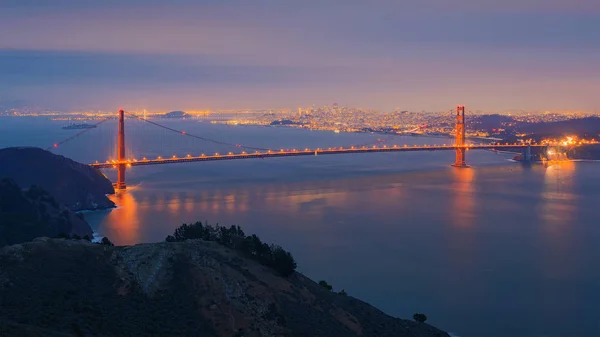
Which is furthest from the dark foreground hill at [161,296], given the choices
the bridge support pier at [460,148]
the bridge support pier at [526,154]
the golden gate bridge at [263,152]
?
the bridge support pier at [526,154]

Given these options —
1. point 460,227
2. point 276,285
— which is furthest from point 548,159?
point 276,285

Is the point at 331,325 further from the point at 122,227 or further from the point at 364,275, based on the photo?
the point at 122,227

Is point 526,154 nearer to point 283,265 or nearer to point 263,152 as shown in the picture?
point 263,152

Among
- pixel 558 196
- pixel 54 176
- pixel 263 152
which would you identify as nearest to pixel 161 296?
pixel 54 176

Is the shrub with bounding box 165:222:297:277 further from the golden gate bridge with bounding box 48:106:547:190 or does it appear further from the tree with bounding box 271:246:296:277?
the golden gate bridge with bounding box 48:106:547:190

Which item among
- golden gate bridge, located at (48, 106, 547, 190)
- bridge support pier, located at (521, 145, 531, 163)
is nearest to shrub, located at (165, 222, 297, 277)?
golden gate bridge, located at (48, 106, 547, 190)

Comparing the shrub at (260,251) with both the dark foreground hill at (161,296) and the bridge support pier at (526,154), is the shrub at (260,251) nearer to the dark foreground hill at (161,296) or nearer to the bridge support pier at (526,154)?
the dark foreground hill at (161,296)
